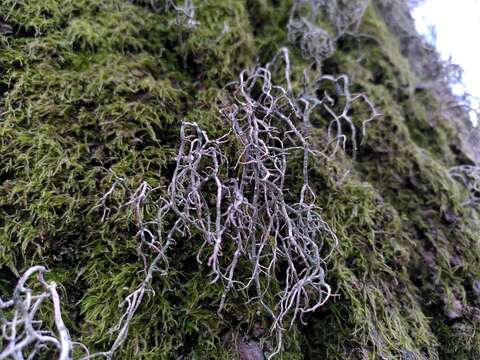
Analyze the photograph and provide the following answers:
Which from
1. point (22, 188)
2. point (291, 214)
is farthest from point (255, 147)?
point (22, 188)

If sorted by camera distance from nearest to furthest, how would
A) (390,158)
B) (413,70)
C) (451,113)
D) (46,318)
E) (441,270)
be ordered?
(46,318) < (441,270) < (390,158) < (451,113) < (413,70)

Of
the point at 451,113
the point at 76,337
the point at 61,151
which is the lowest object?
the point at 76,337

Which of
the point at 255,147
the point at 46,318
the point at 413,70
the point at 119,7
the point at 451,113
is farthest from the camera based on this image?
the point at 413,70

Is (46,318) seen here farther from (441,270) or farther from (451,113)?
(451,113)

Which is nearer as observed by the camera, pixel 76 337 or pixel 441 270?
pixel 76 337

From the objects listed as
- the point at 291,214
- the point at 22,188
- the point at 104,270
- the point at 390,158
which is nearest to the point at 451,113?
the point at 390,158

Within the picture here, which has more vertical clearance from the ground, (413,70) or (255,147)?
(413,70)
